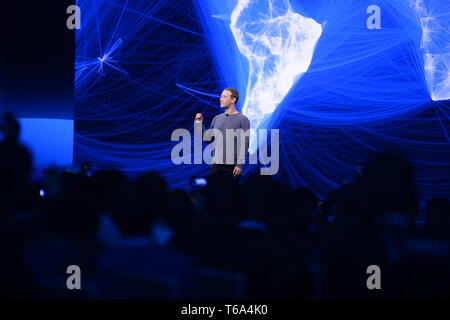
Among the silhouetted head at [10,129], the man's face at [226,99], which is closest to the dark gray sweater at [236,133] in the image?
the man's face at [226,99]

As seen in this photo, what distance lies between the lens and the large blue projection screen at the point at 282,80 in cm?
570

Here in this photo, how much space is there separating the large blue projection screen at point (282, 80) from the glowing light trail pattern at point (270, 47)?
11 millimetres

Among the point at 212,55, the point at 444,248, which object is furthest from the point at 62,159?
the point at 444,248

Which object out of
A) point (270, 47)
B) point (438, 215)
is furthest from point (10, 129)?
point (270, 47)

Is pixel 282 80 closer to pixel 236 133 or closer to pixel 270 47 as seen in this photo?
pixel 270 47

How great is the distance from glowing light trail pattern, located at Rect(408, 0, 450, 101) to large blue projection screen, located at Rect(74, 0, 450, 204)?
1 centimetres

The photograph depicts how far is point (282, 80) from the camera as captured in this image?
19.5ft

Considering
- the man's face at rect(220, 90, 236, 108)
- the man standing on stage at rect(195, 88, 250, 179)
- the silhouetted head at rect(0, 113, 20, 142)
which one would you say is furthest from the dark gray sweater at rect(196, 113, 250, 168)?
the silhouetted head at rect(0, 113, 20, 142)

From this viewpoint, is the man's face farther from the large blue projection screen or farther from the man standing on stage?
the large blue projection screen

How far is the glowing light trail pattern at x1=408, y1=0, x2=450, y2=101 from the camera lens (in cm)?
566

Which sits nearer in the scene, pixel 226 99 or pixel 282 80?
pixel 226 99

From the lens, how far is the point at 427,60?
225 inches

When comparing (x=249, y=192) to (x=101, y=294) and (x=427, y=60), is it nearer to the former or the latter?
(x=101, y=294)

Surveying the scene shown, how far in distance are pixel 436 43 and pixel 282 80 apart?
1.69m
